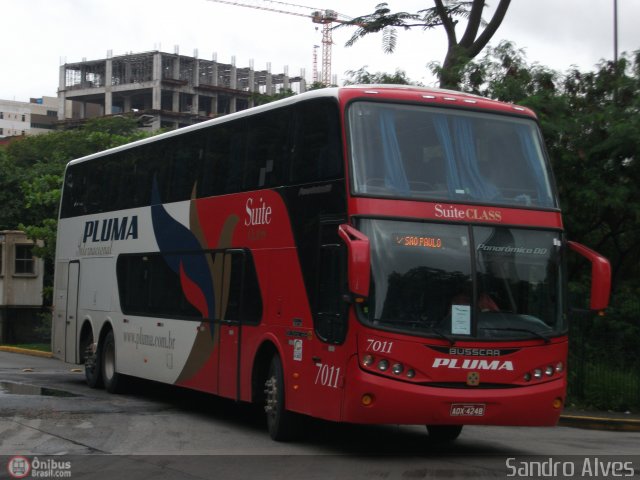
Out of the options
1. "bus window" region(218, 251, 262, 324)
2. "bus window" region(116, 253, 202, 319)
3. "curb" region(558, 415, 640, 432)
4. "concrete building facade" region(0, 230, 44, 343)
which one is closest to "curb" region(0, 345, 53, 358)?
"concrete building facade" region(0, 230, 44, 343)

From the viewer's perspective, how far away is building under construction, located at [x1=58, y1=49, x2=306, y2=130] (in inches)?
5861

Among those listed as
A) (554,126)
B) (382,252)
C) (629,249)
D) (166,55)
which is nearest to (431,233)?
(382,252)

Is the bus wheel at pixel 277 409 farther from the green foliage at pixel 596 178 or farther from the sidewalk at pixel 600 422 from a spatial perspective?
the green foliage at pixel 596 178

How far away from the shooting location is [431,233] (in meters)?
11.8

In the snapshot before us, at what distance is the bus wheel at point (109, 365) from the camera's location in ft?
64.5

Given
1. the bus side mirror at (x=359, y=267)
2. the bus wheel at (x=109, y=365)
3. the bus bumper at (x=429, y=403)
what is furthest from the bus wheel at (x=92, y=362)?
the bus side mirror at (x=359, y=267)

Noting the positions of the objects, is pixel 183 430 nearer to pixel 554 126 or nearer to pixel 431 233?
pixel 431 233

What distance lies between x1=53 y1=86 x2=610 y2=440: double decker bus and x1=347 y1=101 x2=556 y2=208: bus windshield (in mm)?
16

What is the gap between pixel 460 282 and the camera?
1177 centimetres

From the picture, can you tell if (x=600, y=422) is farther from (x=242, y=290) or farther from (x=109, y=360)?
(x=109, y=360)

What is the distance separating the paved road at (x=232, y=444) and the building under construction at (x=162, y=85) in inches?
5069

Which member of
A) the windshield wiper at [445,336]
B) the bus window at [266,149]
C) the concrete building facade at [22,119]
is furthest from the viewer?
Result: the concrete building facade at [22,119]

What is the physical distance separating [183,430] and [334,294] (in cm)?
361

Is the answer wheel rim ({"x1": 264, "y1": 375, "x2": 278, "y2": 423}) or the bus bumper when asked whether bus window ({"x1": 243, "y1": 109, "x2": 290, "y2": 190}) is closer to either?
wheel rim ({"x1": 264, "y1": 375, "x2": 278, "y2": 423})
